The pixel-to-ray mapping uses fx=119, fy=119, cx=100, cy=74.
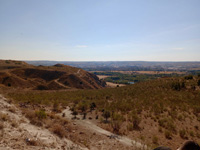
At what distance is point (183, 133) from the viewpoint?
9.72m

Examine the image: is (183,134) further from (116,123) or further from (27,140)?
(27,140)

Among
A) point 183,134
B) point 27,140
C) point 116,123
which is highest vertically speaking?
point 27,140

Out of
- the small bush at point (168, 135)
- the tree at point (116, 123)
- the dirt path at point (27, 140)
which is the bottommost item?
the tree at point (116, 123)

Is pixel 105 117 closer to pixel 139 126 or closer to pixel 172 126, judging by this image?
pixel 139 126

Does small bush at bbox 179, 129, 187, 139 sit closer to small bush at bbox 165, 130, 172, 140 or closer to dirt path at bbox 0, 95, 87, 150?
small bush at bbox 165, 130, 172, 140

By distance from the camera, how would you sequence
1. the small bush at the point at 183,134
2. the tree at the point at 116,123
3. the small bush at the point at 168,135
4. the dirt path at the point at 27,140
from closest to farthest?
1. the dirt path at the point at 27,140
2. the small bush at the point at 168,135
3. the small bush at the point at 183,134
4. the tree at the point at 116,123

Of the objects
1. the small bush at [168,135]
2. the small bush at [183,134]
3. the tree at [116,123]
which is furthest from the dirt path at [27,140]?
the small bush at [183,134]

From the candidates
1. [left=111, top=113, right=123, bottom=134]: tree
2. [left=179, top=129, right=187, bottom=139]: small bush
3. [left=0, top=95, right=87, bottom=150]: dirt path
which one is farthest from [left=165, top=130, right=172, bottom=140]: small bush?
[left=0, top=95, right=87, bottom=150]: dirt path

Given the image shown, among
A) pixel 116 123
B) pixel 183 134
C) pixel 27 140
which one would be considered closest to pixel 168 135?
pixel 183 134

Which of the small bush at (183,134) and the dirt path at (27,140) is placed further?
the small bush at (183,134)

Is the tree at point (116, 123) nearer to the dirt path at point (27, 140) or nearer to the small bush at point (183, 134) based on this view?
the dirt path at point (27, 140)

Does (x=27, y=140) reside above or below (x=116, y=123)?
above

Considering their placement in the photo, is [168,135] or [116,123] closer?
[168,135]

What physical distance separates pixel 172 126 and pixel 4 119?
13.2 meters
